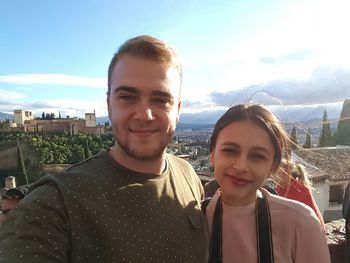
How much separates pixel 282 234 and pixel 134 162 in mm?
874

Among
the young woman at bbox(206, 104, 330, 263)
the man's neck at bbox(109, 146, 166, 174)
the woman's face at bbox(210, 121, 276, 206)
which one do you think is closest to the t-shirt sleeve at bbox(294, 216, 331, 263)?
the young woman at bbox(206, 104, 330, 263)

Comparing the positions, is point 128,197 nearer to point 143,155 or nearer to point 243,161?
point 143,155

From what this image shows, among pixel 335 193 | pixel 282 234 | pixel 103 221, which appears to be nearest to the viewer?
pixel 103 221

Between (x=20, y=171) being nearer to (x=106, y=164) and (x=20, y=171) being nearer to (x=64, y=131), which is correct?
(x=106, y=164)

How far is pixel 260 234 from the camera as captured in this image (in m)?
1.69

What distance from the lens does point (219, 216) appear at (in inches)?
73.2

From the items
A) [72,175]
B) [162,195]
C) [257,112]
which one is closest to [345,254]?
[257,112]

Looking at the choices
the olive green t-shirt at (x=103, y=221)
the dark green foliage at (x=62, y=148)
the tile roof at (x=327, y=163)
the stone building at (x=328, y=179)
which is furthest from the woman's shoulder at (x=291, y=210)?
the dark green foliage at (x=62, y=148)

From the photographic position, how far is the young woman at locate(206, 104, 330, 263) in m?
1.62

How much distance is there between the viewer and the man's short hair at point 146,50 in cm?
172

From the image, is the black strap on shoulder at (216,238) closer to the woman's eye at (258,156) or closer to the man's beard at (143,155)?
the woman's eye at (258,156)

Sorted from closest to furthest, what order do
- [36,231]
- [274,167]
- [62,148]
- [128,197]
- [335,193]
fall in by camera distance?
[36,231]
[128,197]
[274,167]
[335,193]
[62,148]

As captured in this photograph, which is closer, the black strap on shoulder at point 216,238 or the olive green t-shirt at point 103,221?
the olive green t-shirt at point 103,221

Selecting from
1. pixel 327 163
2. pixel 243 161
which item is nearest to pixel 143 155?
pixel 243 161
